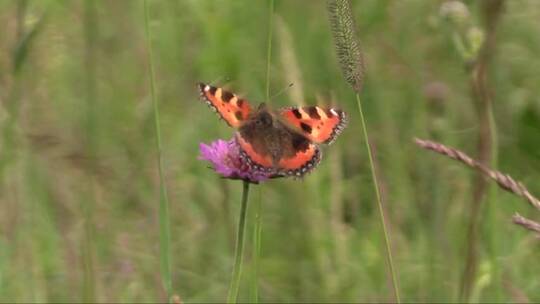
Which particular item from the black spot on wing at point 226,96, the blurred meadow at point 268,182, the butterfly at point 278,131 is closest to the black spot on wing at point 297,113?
the butterfly at point 278,131

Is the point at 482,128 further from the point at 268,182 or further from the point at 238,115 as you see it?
the point at 268,182

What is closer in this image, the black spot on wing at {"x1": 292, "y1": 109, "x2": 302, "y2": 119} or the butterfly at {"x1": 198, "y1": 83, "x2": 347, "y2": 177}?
the butterfly at {"x1": 198, "y1": 83, "x2": 347, "y2": 177}

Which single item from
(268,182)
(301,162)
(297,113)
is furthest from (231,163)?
(268,182)

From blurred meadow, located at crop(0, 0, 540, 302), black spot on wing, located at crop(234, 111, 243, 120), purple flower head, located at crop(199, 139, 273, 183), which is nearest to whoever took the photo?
purple flower head, located at crop(199, 139, 273, 183)

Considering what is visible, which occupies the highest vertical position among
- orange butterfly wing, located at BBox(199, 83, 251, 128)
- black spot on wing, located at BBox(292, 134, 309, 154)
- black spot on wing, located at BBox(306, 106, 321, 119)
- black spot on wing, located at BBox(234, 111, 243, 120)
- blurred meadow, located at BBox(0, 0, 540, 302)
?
orange butterfly wing, located at BBox(199, 83, 251, 128)

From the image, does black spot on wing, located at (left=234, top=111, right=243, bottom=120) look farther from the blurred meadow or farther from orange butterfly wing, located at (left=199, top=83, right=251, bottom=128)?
the blurred meadow

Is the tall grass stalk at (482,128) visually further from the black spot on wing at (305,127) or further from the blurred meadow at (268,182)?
the black spot on wing at (305,127)

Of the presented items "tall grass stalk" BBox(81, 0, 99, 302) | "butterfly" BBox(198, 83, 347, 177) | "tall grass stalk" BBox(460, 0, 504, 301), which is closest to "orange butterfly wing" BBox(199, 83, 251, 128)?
"butterfly" BBox(198, 83, 347, 177)

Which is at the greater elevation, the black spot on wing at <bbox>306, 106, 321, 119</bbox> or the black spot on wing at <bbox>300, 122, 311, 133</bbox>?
the black spot on wing at <bbox>306, 106, 321, 119</bbox>
